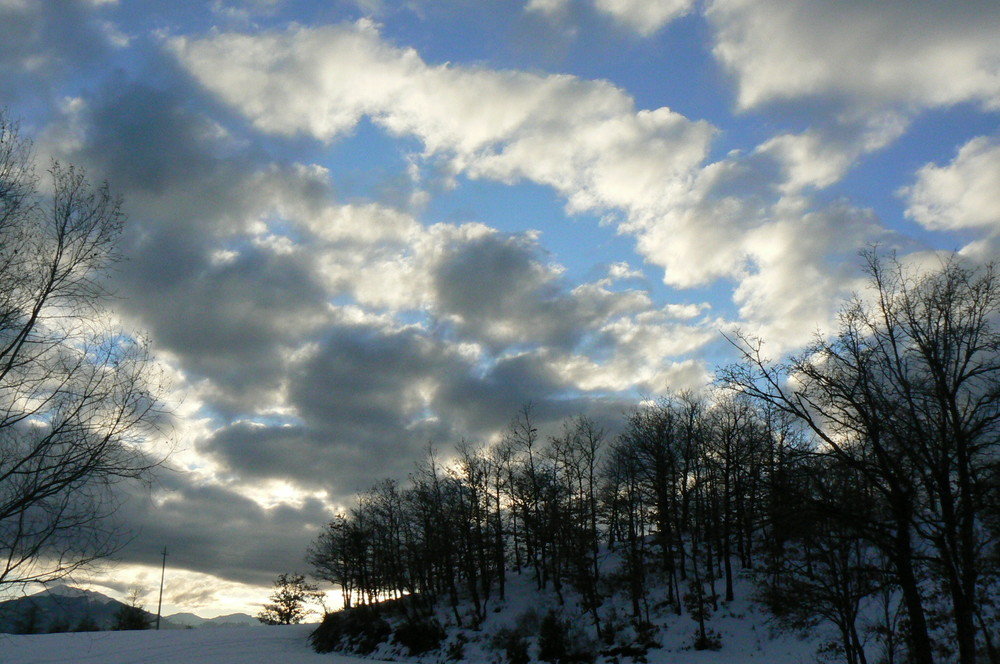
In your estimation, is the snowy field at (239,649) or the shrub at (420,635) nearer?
the snowy field at (239,649)

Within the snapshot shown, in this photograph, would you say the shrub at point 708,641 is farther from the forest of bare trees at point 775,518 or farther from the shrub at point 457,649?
the shrub at point 457,649

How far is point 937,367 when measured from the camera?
18797 millimetres

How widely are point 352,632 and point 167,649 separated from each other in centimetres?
1695

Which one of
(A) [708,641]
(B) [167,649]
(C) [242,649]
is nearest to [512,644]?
(A) [708,641]

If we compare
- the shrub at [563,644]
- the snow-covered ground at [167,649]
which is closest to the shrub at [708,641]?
the shrub at [563,644]

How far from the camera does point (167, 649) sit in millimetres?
55188

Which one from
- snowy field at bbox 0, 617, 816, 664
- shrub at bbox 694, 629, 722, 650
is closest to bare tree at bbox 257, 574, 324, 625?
snowy field at bbox 0, 617, 816, 664

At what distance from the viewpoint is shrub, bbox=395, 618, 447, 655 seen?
54.4m

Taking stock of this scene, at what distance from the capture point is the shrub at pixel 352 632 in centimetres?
6113

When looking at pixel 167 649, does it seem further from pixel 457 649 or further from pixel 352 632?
pixel 457 649

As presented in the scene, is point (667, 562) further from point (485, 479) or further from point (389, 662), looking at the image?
point (389, 662)

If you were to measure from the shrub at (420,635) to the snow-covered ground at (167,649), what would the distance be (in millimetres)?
4366

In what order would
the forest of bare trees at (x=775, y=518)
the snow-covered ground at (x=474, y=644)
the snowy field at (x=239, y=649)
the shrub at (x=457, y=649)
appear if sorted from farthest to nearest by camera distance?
the shrub at (x=457, y=649) → the snow-covered ground at (x=474, y=644) → the snowy field at (x=239, y=649) → the forest of bare trees at (x=775, y=518)

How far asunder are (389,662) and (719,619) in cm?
2753
